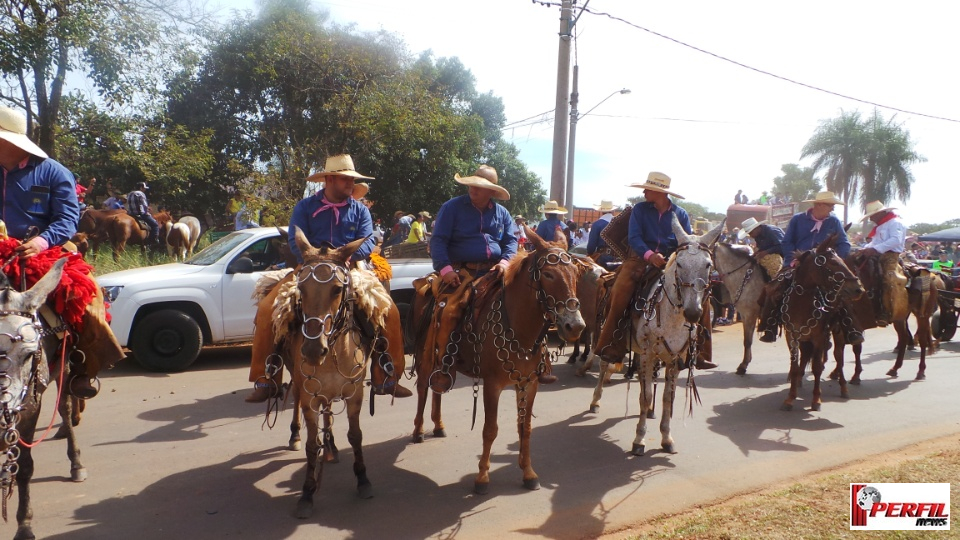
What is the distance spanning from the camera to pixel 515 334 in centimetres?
544

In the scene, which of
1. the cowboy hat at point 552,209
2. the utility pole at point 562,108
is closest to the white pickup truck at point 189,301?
the cowboy hat at point 552,209

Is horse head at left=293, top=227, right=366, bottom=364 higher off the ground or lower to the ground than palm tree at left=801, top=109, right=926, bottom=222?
lower

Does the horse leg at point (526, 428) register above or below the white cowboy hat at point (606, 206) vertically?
below

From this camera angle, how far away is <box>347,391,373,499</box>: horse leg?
5.16 m

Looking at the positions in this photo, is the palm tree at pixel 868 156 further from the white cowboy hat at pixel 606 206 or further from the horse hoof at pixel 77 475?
the horse hoof at pixel 77 475

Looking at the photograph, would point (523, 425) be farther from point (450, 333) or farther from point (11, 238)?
point (11, 238)

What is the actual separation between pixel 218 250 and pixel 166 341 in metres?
1.66

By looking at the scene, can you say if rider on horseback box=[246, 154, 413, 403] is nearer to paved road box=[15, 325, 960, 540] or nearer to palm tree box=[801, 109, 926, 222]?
paved road box=[15, 325, 960, 540]

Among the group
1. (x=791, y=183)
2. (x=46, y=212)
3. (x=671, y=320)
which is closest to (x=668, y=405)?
(x=671, y=320)

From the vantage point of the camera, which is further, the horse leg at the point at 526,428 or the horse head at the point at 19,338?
the horse leg at the point at 526,428

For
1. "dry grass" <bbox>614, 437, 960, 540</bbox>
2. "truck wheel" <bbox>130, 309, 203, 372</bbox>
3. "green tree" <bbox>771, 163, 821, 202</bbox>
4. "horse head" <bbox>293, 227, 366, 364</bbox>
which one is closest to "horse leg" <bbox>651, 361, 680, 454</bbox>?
"dry grass" <bbox>614, 437, 960, 540</bbox>

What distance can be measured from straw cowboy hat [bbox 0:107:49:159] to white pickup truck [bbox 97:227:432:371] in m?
4.88

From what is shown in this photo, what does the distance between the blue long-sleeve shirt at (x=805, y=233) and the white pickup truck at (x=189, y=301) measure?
25.6ft

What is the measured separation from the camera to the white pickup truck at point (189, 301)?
29.9 feet
